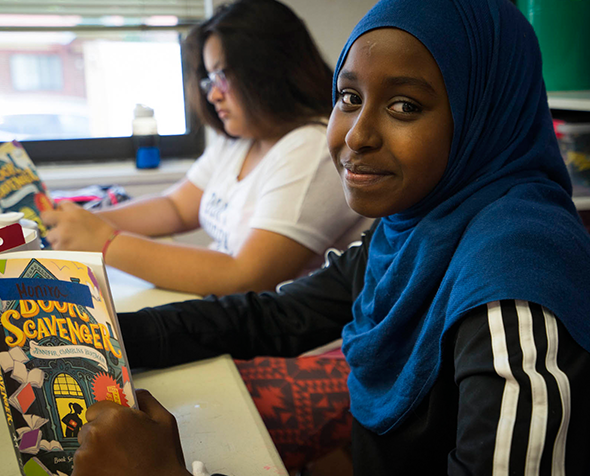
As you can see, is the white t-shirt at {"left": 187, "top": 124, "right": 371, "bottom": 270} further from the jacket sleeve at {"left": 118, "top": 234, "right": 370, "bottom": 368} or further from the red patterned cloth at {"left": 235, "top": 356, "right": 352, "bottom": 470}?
the red patterned cloth at {"left": 235, "top": 356, "right": 352, "bottom": 470}

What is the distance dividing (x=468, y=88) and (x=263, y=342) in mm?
522

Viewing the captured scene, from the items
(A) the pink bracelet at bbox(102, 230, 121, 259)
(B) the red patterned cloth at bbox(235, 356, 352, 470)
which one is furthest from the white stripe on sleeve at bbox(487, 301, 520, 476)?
(A) the pink bracelet at bbox(102, 230, 121, 259)

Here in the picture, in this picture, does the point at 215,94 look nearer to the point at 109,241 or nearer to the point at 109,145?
the point at 109,241

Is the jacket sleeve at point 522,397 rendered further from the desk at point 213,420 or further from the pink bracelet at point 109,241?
the pink bracelet at point 109,241

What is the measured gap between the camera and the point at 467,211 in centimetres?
66

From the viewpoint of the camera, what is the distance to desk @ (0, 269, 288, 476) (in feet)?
1.98

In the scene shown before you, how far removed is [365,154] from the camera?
70cm

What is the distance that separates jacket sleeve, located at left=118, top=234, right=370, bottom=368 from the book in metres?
0.24

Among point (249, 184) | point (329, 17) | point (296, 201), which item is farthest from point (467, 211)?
point (329, 17)

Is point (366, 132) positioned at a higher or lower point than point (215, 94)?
higher

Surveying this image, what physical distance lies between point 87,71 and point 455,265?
84.6 inches

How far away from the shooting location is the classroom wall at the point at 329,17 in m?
2.22

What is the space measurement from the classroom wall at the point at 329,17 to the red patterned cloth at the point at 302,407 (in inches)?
60.0

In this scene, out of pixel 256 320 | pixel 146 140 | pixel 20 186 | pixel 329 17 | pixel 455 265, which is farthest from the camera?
pixel 146 140
